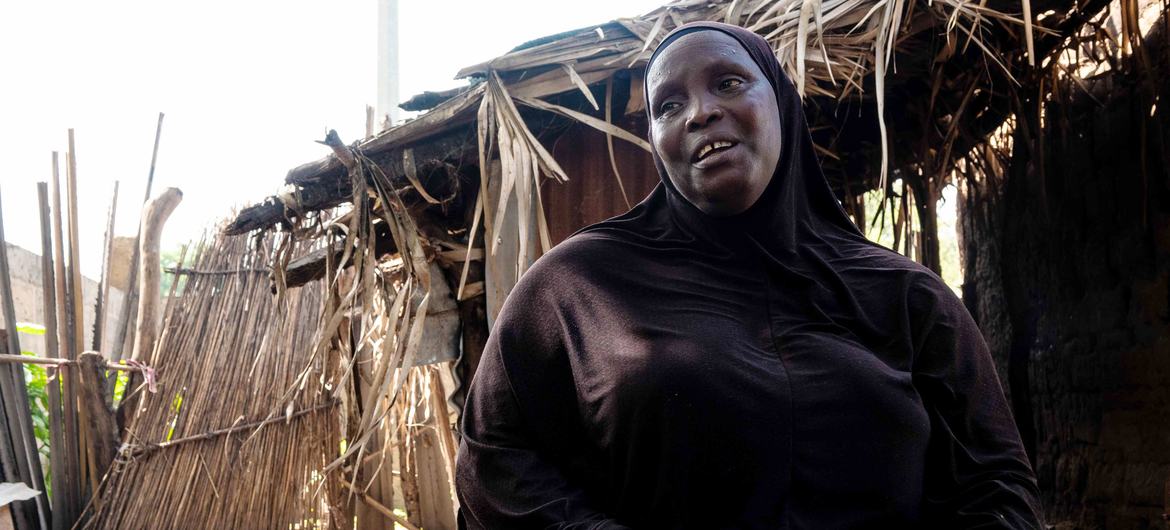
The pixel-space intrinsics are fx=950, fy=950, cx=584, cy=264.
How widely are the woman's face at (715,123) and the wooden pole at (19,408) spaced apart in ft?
14.6

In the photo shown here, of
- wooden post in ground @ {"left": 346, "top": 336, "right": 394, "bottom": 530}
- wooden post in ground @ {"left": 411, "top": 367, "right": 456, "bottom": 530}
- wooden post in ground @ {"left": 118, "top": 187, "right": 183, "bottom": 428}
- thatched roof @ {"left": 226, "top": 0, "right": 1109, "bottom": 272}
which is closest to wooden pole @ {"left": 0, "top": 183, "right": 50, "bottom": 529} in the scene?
wooden post in ground @ {"left": 118, "top": 187, "right": 183, "bottom": 428}

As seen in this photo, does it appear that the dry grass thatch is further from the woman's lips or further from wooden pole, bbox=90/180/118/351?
the woman's lips

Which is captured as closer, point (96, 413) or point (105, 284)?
point (96, 413)

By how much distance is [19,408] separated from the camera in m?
4.92

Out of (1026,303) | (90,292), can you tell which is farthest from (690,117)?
(90,292)

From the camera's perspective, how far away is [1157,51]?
3498 millimetres

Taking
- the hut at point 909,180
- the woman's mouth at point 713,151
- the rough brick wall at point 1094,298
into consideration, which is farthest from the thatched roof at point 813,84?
the woman's mouth at point 713,151

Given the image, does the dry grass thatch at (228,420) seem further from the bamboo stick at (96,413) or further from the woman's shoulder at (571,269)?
the woman's shoulder at (571,269)

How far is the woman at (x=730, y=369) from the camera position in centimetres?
142

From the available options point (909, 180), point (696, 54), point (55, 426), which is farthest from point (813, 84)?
point (55, 426)

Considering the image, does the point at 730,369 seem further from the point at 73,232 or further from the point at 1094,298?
the point at 73,232

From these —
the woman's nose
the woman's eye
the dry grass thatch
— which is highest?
the woman's eye

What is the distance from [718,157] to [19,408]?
A: 4.69m

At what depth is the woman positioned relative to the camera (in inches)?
55.9
